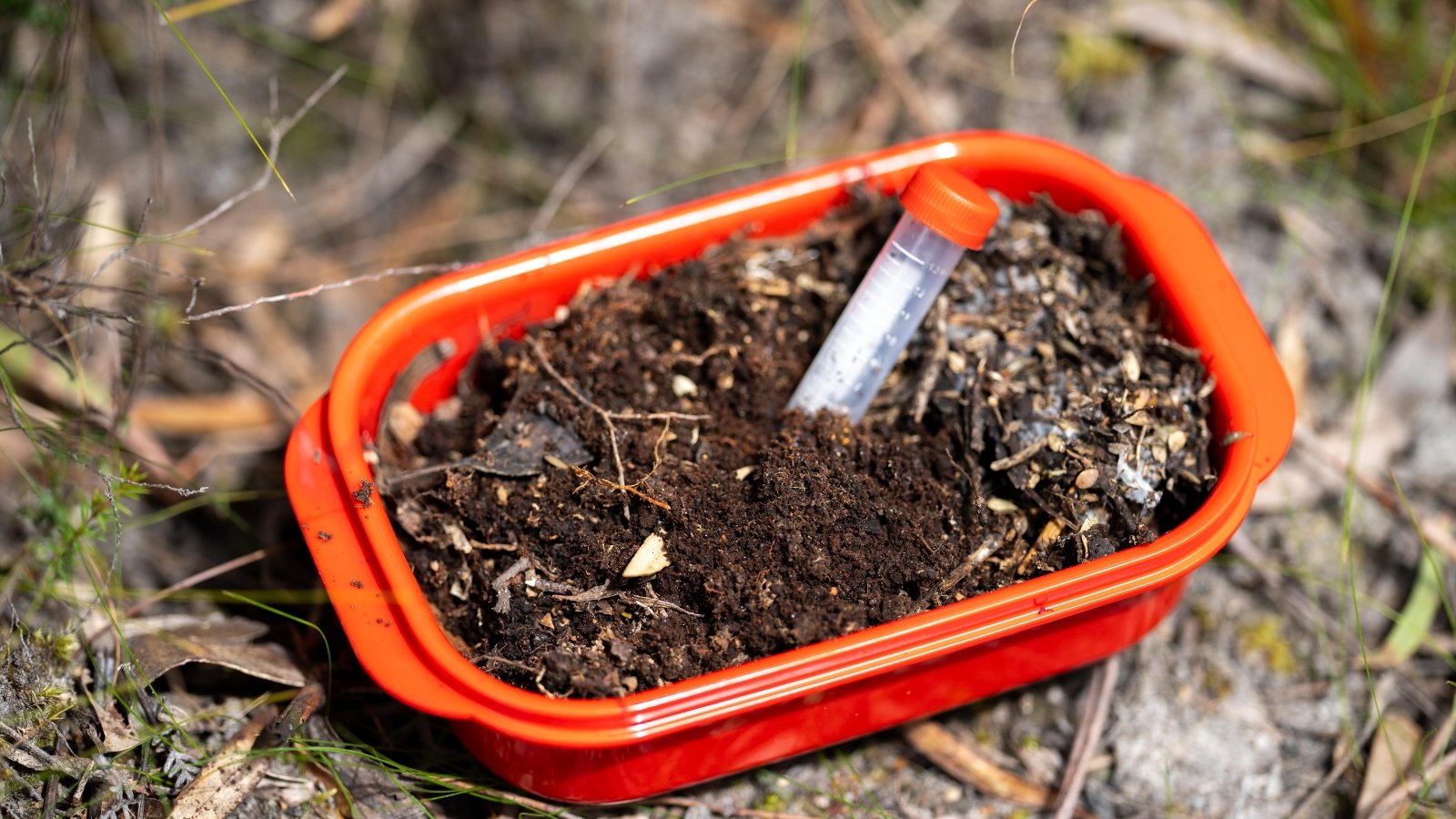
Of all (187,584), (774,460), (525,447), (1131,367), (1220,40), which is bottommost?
(187,584)

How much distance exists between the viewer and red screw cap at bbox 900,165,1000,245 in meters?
1.24

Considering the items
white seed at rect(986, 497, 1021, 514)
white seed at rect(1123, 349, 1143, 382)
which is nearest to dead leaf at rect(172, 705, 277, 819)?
white seed at rect(986, 497, 1021, 514)

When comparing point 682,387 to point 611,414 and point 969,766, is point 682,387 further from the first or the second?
point 969,766

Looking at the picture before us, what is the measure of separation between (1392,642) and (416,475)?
135cm

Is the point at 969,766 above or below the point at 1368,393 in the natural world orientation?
below

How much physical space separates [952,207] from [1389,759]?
943mm

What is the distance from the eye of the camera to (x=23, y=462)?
167cm

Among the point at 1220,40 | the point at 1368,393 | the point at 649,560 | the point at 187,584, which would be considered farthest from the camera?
the point at 1220,40

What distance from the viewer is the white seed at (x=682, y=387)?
1335 millimetres

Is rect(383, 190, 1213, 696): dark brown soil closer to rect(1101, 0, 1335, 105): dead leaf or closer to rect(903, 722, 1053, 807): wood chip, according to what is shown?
rect(903, 722, 1053, 807): wood chip

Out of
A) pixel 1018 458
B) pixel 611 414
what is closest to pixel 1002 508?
pixel 1018 458

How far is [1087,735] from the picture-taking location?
4.80 ft

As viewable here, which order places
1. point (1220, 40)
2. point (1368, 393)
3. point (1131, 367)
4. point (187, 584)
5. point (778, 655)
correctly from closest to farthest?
point (778, 655) < point (1131, 367) < point (187, 584) < point (1368, 393) < point (1220, 40)

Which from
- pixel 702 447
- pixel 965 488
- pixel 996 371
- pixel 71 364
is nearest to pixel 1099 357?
pixel 996 371
